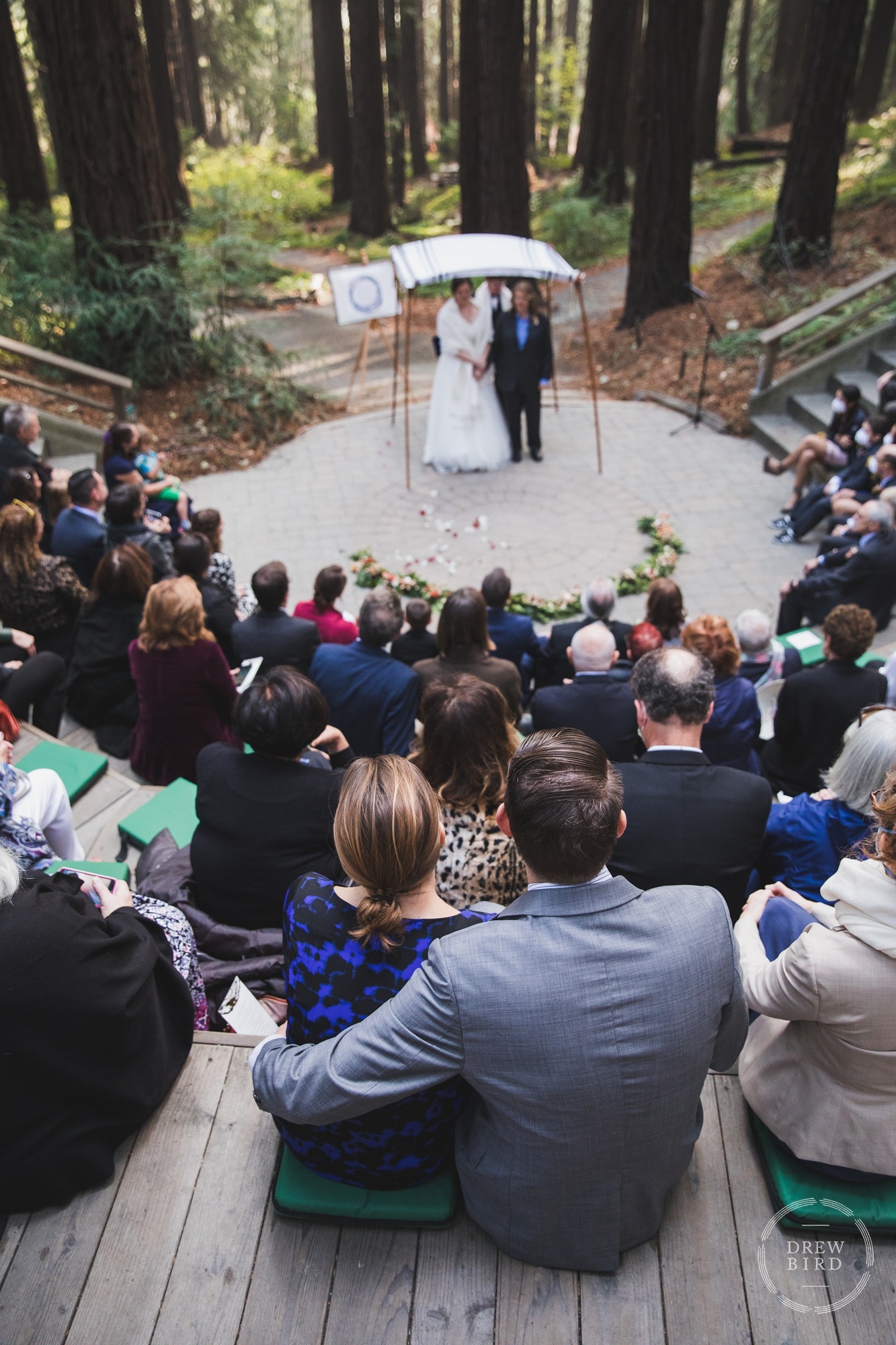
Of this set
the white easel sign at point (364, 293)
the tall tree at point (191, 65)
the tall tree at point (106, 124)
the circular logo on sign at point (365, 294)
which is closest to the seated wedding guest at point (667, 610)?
the white easel sign at point (364, 293)

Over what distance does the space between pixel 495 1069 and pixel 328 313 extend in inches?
592

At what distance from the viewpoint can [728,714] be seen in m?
4.04

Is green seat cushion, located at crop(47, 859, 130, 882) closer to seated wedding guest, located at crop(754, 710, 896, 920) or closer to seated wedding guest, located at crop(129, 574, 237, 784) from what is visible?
seated wedding guest, located at crop(129, 574, 237, 784)

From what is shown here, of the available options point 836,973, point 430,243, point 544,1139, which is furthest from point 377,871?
point 430,243

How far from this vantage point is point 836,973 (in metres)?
1.87

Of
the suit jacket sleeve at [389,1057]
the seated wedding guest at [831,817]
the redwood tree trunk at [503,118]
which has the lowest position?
the seated wedding guest at [831,817]

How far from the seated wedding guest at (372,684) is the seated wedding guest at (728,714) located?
137 centimetres

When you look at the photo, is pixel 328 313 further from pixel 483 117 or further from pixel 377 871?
pixel 377 871

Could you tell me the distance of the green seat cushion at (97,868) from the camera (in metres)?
2.76

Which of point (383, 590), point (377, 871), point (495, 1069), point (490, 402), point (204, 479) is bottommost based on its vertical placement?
point (204, 479)

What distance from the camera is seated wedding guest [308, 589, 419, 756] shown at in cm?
434

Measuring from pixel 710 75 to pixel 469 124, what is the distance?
28.1ft

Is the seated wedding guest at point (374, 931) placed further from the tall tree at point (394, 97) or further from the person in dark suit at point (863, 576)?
the tall tree at point (394, 97)

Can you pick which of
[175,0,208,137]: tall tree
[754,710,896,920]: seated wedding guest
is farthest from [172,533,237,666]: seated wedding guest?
[175,0,208,137]: tall tree
